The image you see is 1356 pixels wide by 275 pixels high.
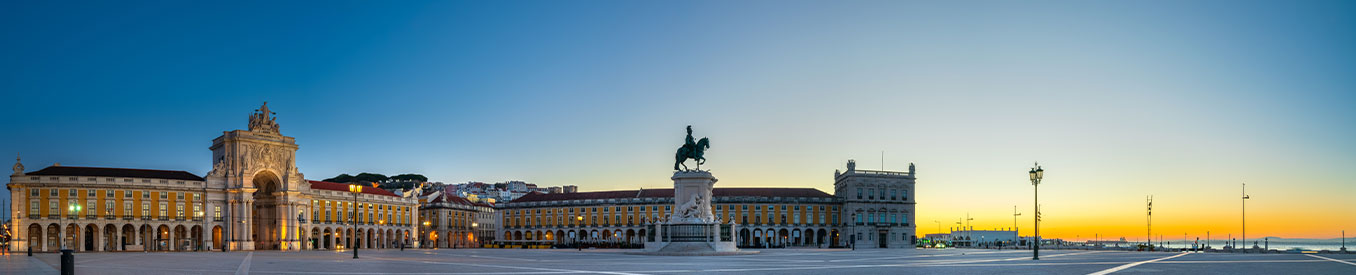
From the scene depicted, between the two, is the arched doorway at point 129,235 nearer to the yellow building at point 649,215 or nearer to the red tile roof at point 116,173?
the red tile roof at point 116,173

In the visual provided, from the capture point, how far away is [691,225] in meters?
48.0

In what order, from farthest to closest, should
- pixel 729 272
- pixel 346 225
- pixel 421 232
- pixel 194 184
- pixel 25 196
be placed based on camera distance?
pixel 421 232
pixel 346 225
pixel 194 184
pixel 25 196
pixel 729 272

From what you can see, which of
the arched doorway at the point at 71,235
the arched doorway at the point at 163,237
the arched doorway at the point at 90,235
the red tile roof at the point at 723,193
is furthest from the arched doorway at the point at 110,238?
the red tile roof at the point at 723,193

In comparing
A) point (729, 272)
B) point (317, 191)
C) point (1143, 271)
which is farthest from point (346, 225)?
point (1143, 271)

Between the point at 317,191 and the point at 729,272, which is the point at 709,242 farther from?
the point at 317,191

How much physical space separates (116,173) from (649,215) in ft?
175

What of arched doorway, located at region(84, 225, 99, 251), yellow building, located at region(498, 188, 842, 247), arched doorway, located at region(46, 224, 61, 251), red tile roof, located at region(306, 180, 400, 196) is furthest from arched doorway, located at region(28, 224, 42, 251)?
yellow building, located at region(498, 188, 842, 247)

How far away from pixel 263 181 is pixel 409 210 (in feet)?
62.8

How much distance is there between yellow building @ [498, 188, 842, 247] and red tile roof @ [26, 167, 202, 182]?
32.4 meters

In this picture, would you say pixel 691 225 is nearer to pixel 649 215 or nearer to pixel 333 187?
pixel 649 215

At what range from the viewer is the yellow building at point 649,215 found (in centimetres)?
10075

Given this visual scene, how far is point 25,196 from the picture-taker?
67438 millimetres

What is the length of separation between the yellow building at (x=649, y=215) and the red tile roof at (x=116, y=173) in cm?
3237

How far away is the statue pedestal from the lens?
47875mm
